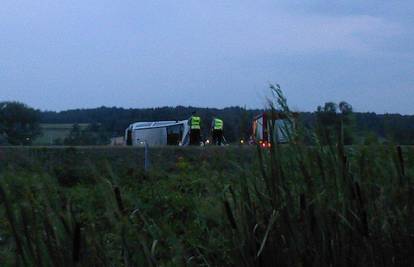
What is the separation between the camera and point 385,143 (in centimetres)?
539

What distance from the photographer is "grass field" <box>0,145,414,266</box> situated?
4.26 meters

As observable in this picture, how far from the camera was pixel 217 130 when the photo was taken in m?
5.98

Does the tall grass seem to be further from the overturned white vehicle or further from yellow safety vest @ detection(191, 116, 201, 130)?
the overturned white vehicle

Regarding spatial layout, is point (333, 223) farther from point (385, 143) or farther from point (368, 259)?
point (385, 143)

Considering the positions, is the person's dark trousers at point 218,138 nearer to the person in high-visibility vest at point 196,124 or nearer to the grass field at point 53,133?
the person in high-visibility vest at point 196,124

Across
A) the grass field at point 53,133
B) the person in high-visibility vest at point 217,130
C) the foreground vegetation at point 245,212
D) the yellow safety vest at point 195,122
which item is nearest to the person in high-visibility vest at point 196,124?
the yellow safety vest at point 195,122

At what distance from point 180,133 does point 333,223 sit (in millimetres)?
37735

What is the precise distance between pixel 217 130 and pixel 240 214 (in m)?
1.29

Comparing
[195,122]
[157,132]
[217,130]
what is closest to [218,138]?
[217,130]

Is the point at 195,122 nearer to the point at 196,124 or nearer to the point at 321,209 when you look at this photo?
the point at 196,124

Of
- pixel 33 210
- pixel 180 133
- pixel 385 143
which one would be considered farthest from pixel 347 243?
pixel 180 133

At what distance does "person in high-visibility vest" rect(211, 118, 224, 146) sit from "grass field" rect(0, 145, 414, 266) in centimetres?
33

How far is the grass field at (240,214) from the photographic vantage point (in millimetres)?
4258

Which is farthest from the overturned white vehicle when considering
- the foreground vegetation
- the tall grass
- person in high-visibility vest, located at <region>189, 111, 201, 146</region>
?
the tall grass
